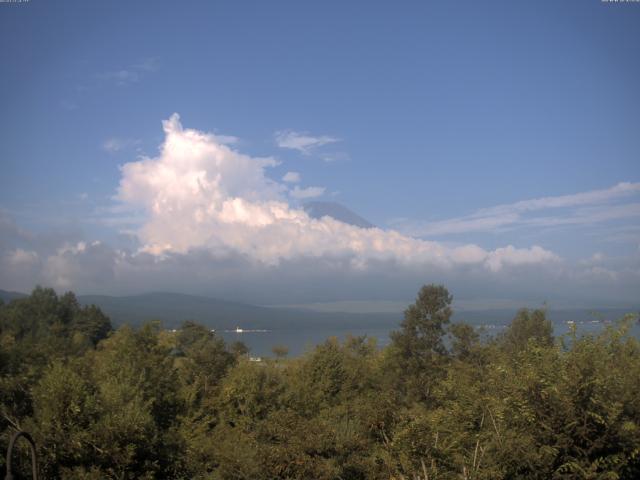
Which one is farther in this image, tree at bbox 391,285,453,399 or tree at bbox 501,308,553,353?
tree at bbox 501,308,553,353

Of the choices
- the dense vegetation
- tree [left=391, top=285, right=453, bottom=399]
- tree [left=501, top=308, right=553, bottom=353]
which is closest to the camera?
the dense vegetation

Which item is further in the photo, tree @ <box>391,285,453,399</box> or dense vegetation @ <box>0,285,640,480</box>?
tree @ <box>391,285,453,399</box>


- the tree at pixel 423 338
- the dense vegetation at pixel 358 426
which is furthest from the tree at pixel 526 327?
the dense vegetation at pixel 358 426

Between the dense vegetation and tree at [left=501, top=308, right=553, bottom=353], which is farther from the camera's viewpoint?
tree at [left=501, top=308, right=553, bottom=353]

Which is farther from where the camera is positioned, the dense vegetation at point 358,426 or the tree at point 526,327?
the tree at point 526,327

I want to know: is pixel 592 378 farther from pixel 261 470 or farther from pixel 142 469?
pixel 142 469

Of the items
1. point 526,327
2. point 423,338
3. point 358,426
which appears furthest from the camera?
point 526,327

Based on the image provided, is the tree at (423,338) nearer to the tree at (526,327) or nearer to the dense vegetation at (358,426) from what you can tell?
the tree at (526,327)

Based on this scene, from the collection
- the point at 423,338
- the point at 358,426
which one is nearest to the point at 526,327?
the point at 423,338

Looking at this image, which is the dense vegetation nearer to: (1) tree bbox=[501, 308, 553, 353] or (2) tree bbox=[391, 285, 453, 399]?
(2) tree bbox=[391, 285, 453, 399]

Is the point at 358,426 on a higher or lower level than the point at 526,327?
lower

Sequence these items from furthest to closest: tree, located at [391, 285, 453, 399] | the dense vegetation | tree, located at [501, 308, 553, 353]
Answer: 1. tree, located at [501, 308, 553, 353]
2. tree, located at [391, 285, 453, 399]
3. the dense vegetation

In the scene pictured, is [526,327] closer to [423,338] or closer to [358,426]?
[423,338]

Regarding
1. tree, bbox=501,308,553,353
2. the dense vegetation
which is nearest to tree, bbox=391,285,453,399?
tree, bbox=501,308,553,353
